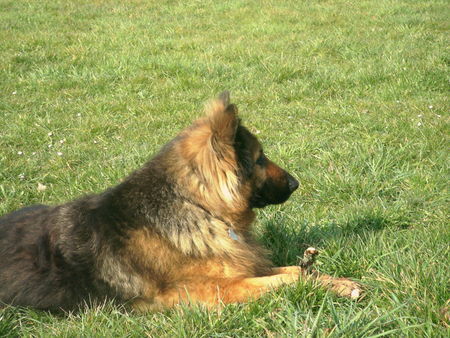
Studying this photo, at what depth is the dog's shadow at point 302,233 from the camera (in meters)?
3.78

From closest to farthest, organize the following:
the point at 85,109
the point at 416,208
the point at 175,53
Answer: the point at 416,208
the point at 85,109
the point at 175,53

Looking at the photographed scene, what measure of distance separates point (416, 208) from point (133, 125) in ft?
13.4

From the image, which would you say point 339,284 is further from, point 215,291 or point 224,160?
point 224,160

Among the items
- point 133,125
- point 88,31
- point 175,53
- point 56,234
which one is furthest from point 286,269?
point 88,31

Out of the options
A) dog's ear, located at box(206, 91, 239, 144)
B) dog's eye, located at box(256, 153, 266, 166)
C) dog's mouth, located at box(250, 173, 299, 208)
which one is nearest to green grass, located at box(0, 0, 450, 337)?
dog's mouth, located at box(250, 173, 299, 208)

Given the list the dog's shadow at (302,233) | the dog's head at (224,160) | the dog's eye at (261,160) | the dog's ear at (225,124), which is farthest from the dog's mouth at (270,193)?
the dog's ear at (225,124)

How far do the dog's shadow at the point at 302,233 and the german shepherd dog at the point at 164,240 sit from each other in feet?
1.28

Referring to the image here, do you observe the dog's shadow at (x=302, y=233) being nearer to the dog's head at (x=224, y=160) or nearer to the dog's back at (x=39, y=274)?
the dog's head at (x=224, y=160)

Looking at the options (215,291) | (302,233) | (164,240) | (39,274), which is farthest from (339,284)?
(39,274)

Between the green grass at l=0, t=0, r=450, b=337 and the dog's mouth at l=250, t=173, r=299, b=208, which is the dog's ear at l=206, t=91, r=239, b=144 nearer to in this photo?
the dog's mouth at l=250, t=173, r=299, b=208

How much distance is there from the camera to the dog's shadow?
378cm

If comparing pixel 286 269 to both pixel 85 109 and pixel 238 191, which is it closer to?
pixel 238 191

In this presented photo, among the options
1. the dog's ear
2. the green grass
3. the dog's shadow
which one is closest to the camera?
the green grass

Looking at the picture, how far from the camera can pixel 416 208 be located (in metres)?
4.38
